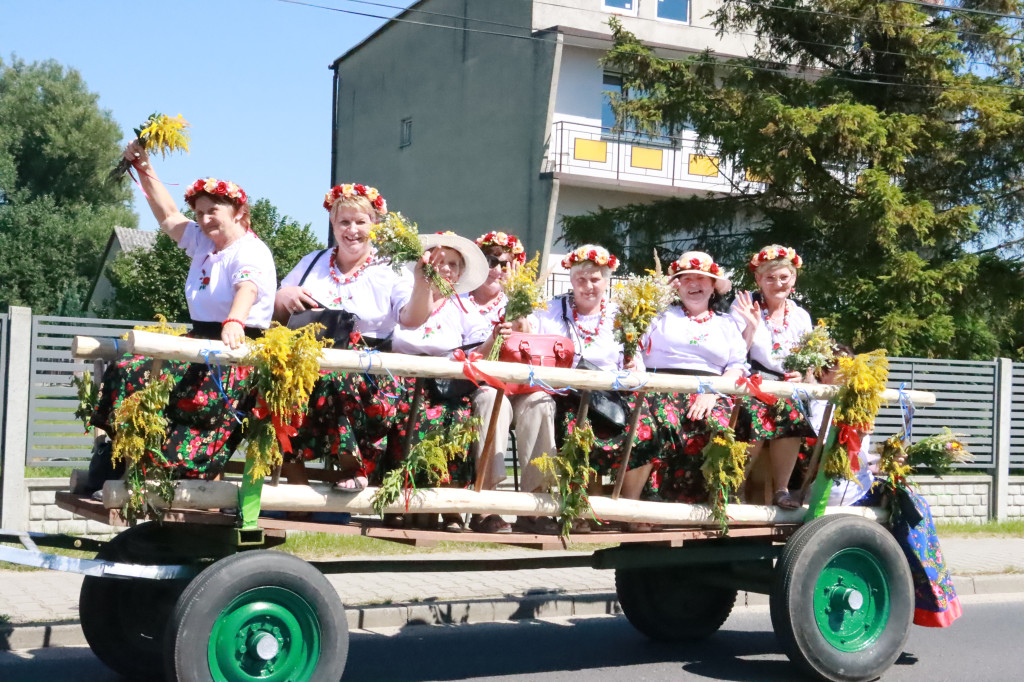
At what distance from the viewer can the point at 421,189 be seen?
27688mm

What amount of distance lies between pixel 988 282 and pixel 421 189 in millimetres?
15053

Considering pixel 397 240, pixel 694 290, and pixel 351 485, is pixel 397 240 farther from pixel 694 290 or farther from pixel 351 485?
pixel 694 290

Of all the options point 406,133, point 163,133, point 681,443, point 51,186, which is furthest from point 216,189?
point 51,186

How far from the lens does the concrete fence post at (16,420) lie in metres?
8.87

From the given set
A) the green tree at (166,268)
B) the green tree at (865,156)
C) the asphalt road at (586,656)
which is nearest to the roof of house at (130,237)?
the green tree at (166,268)

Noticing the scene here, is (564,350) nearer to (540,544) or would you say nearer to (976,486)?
(540,544)

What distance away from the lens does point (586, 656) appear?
6758 millimetres

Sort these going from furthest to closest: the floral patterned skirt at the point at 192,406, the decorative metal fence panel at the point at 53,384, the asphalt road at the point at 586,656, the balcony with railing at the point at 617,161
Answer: the balcony with railing at the point at 617,161, the decorative metal fence panel at the point at 53,384, the asphalt road at the point at 586,656, the floral patterned skirt at the point at 192,406

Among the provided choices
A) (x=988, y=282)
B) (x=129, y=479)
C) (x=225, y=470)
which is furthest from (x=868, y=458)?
(x=988, y=282)

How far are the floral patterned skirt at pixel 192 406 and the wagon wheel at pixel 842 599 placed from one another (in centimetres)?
289

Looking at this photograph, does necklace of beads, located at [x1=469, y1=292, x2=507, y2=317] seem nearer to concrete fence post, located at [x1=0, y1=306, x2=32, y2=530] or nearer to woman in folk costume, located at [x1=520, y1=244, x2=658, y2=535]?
woman in folk costume, located at [x1=520, y1=244, x2=658, y2=535]

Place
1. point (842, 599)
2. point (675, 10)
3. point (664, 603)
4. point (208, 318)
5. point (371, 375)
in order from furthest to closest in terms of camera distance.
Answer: point (675, 10) < point (664, 603) < point (842, 599) < point (208, 318) < point (371, 375)

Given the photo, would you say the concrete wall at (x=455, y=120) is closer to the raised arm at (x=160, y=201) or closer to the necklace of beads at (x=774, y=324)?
the necklace of beads at (x=774, y=324)

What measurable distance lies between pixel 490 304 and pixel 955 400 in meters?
8.64
